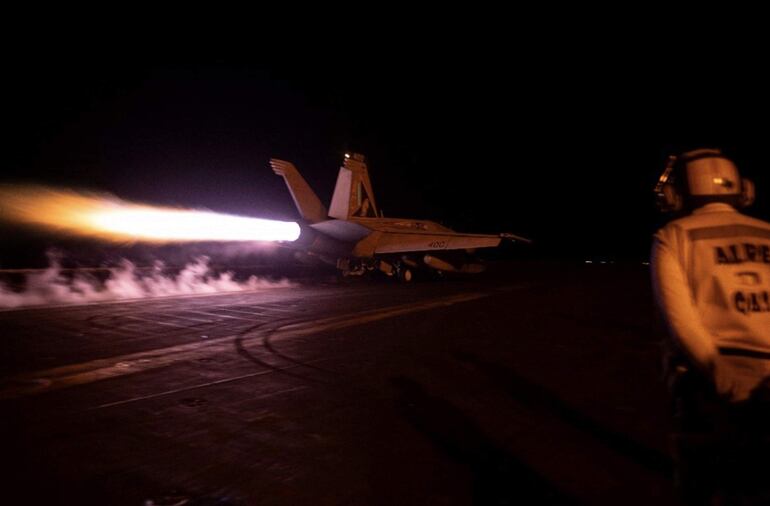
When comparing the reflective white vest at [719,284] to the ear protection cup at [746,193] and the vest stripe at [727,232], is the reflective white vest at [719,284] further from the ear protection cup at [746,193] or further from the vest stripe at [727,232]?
the ear protection cup at [746,193]

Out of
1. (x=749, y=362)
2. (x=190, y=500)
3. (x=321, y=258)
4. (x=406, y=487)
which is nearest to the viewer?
(x=749, y=362)

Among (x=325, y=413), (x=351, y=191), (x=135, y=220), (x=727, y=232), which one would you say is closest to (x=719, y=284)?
(x=727, y=232)

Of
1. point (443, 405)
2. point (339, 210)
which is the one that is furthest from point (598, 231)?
point (443, 405)

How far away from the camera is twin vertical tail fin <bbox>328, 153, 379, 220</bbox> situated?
75.7ft

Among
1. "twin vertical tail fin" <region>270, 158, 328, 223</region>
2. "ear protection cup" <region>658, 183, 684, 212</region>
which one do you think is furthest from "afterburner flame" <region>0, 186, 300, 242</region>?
"ear protection cup" <region>658, 183, 684, 212</region>

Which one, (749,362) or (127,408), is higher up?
(749,362)

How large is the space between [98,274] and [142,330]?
36.5 feet

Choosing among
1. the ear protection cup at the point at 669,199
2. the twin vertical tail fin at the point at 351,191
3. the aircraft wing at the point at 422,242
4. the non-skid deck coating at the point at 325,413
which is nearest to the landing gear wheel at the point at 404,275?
the aircraft wing at the point at 422,242

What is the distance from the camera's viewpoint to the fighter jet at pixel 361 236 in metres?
21.7

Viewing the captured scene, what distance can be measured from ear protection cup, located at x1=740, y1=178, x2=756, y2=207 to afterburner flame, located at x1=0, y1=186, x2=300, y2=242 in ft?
58.5

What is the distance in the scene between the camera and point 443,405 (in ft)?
18.0

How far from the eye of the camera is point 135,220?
17.9 metres

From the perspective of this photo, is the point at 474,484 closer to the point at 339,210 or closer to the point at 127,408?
the point at 127,408

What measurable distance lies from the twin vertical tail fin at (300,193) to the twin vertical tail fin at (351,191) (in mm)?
1021
